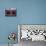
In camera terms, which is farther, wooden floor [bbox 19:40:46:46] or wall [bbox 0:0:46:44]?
wall [bbox 0:0:46:44]

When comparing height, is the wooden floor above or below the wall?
below

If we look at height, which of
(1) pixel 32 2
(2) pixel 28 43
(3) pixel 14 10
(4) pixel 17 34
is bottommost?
(2) pixel 28 43

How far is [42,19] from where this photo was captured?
324 centimetres

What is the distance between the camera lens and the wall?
3240 mm

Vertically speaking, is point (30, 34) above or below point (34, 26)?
below

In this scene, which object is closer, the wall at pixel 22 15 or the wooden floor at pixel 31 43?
the wooden floor at pixel 31 43

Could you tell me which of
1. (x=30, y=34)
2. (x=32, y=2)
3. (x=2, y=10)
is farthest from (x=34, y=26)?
(x=2, y=10)

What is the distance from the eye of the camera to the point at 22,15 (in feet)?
10.7

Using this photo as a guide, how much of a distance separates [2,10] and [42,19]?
1109mm

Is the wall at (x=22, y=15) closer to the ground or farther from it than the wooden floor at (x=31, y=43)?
farther from it

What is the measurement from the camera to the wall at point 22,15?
3240 mm

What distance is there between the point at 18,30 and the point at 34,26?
435 mm

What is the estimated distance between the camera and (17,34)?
319cm

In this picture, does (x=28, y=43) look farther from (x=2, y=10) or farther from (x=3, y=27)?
(x=2, y=10)
